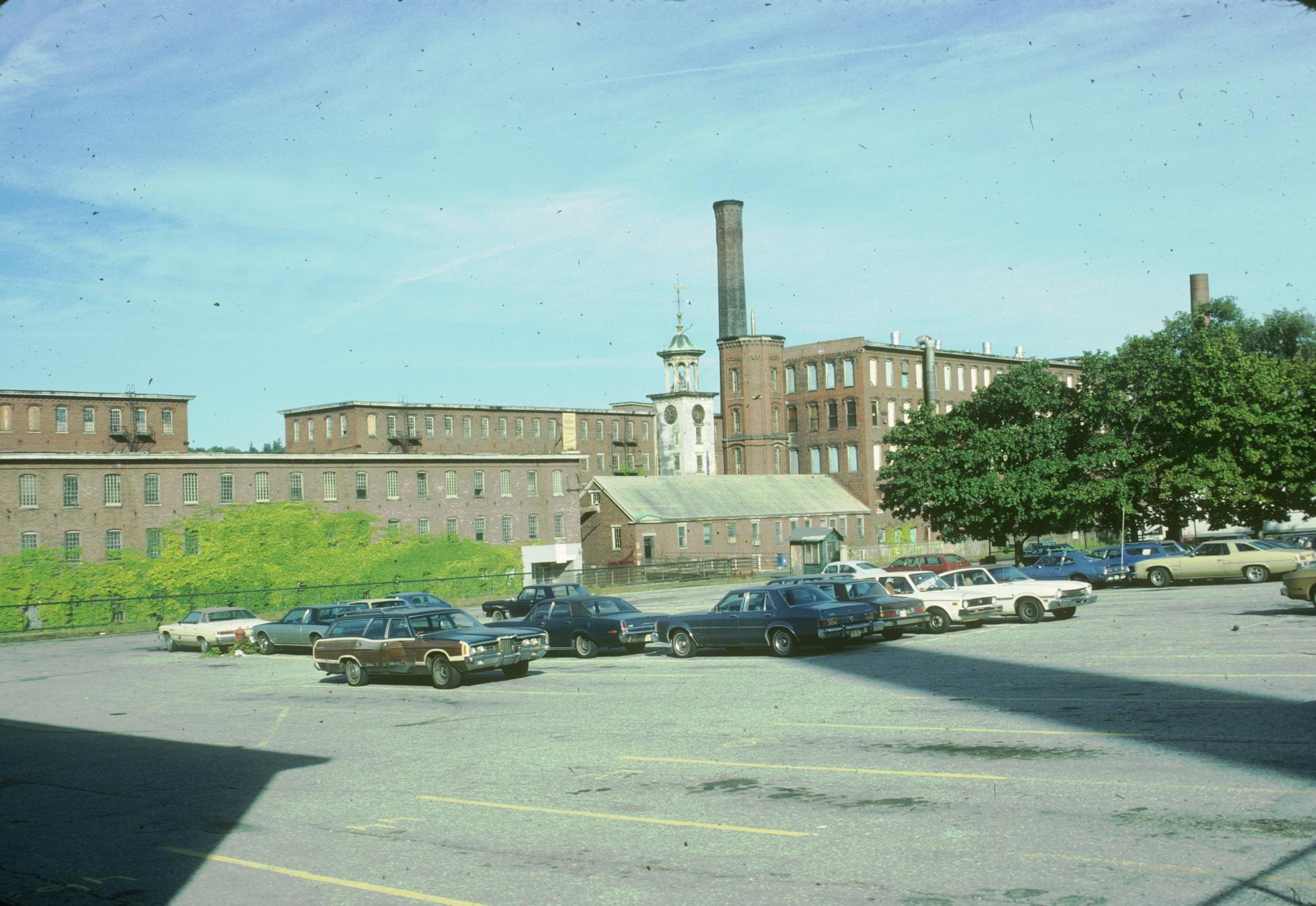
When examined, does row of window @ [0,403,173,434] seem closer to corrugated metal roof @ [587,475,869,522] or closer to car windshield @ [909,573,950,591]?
corrugated metal roof @ [587,475,869,522]

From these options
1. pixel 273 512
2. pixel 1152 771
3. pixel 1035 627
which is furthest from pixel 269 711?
pixel 273 512

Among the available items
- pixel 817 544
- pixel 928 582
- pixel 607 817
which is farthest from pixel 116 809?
pixel 817 544

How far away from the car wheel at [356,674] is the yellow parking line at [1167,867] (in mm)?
18732

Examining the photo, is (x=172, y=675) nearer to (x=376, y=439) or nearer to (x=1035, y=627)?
(x=1035, y=627)

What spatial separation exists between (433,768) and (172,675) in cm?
1821

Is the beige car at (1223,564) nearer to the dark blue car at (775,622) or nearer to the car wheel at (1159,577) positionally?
the car wheel at (1159,577)

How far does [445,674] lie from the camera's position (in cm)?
2388

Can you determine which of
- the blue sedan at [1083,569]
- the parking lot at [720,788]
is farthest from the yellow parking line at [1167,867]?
the blue sedan at [1083,569]

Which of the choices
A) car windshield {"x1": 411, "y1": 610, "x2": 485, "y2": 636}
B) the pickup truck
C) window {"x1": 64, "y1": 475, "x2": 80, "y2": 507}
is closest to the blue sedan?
the pickup truck

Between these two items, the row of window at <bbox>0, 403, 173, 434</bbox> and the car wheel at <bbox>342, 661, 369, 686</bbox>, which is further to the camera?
the row of window at <bbox>0, 403, 173, 434</bbox>

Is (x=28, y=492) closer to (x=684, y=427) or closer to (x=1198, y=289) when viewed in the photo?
(x=684, y=427)

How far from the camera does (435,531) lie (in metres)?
75.2

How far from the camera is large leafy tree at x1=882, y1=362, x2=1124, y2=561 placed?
182ft

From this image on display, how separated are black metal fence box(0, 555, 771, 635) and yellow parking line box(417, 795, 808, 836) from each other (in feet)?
124
